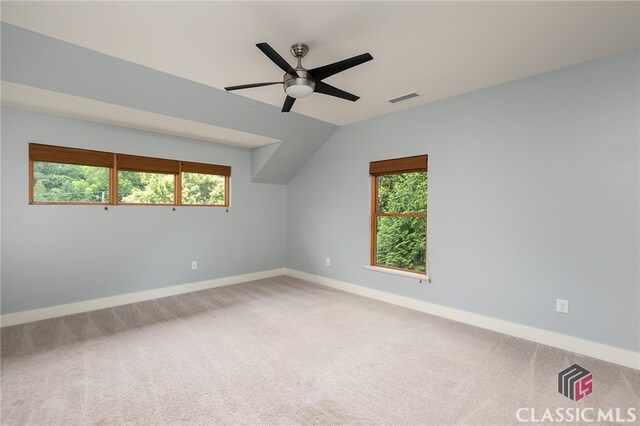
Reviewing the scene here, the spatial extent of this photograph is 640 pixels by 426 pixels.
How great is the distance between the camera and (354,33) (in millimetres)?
2287

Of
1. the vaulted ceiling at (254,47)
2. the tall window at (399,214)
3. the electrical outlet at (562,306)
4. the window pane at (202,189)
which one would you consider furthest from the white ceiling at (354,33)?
the electrical outlet at (562,306)

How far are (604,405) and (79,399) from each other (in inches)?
140

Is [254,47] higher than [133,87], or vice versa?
[254,47]

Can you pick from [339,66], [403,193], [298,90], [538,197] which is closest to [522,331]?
[538,197]

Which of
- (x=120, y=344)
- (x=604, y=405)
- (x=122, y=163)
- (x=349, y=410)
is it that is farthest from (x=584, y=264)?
(x=122, y=163)

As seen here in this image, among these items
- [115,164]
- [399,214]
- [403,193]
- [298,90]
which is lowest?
[399,214]

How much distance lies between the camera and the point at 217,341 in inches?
115

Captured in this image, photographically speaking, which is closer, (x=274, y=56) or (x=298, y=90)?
(x=274, y=56)

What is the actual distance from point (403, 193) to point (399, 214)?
0.98ft

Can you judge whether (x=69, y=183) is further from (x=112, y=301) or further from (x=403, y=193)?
(x=403, y=193)

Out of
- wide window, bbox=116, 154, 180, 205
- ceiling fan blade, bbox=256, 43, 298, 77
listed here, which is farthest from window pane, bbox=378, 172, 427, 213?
wide window, bbox=116, 154, 180, 205

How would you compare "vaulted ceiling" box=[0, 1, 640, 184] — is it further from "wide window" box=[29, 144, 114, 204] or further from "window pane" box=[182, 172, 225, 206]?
"window pane" box=[182, 172, 225, 206]

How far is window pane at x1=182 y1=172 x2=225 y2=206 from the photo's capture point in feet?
15.4

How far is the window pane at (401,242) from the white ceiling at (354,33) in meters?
1.87
